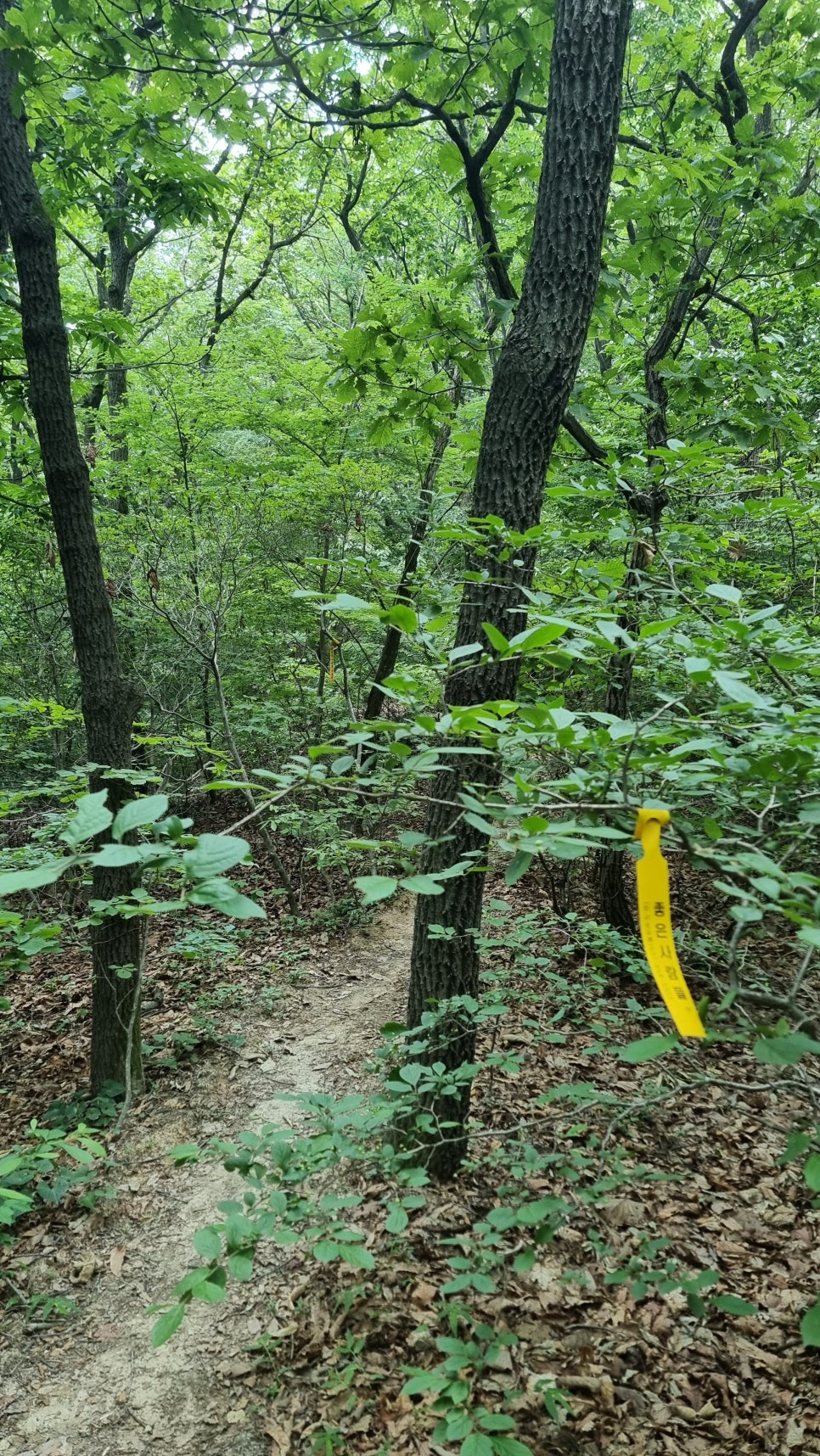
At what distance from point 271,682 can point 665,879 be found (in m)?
7.37

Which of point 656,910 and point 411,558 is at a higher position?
point 411,558

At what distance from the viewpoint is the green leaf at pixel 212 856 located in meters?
0.91

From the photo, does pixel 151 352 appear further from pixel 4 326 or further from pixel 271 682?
pixel 271 682

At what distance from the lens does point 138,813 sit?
0.99 meters

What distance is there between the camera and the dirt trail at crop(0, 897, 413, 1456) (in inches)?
102

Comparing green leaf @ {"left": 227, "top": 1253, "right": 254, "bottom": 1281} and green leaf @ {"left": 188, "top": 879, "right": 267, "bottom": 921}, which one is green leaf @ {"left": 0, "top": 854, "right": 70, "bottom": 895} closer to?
green leaf @ {"left": 188, "top": 879, "right": 267, "bottom": 921}

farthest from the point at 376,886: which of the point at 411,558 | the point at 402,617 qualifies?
the point at 411,558

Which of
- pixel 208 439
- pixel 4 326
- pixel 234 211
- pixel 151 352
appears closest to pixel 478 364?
pixel 4 326

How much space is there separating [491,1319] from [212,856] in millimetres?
2492

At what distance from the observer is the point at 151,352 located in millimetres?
7340

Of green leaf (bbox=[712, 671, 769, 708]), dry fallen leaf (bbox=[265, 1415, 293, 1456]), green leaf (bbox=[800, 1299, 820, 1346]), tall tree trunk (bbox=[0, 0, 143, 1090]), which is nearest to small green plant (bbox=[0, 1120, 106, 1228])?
tall tree trunk (bbox=[0, 0, 143, 1090])

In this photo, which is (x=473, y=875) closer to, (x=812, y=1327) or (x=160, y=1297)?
(x=812, y=1327)

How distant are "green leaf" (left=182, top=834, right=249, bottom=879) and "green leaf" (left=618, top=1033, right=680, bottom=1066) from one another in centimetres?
58

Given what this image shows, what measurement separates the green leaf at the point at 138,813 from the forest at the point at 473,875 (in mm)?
11
